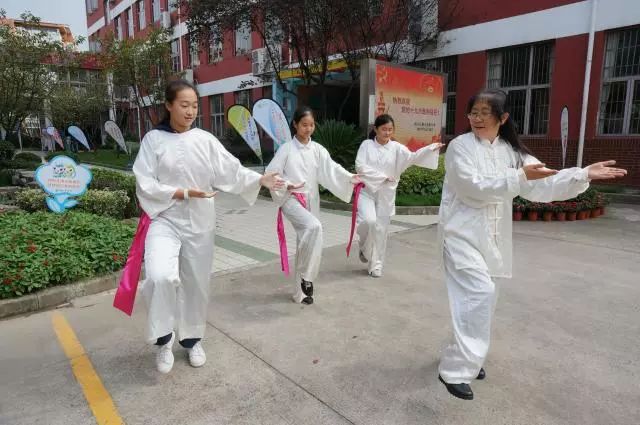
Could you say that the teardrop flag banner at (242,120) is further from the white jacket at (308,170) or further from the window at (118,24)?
the window at (118,24)

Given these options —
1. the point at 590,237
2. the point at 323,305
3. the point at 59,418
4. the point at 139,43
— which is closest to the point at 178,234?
the point at 59,418

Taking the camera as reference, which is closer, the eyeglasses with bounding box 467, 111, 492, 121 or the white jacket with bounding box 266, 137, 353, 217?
the eyeglasses with bounding box 467, 111, 492, 121

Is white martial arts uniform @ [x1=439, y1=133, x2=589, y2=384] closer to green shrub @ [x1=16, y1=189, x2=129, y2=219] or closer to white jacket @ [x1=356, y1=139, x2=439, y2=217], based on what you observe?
white jacket @ [x1=356, y1=139, x2=439, y2=217]

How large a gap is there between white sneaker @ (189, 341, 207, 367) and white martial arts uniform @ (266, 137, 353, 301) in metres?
1.24

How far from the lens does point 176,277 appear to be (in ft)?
8.89

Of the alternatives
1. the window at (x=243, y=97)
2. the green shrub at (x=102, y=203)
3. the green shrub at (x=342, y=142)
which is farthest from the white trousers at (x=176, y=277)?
the window at (x=243, y=97)

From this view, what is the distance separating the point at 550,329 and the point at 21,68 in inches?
514

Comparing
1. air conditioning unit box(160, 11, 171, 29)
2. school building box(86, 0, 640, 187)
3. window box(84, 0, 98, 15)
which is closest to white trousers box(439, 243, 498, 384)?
school building box(86, 0, 640, 187)

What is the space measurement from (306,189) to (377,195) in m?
1.13

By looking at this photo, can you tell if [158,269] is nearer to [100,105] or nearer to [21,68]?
[21,68]

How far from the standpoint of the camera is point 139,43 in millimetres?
17672

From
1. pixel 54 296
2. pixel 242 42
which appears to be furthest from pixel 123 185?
pixel 242 42

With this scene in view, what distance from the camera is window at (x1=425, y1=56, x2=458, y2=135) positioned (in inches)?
535

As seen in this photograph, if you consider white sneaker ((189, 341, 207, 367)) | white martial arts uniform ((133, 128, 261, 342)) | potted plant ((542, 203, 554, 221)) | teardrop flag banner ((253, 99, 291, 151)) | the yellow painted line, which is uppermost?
teardrop flag banner ((253, 99, 291, 151))
